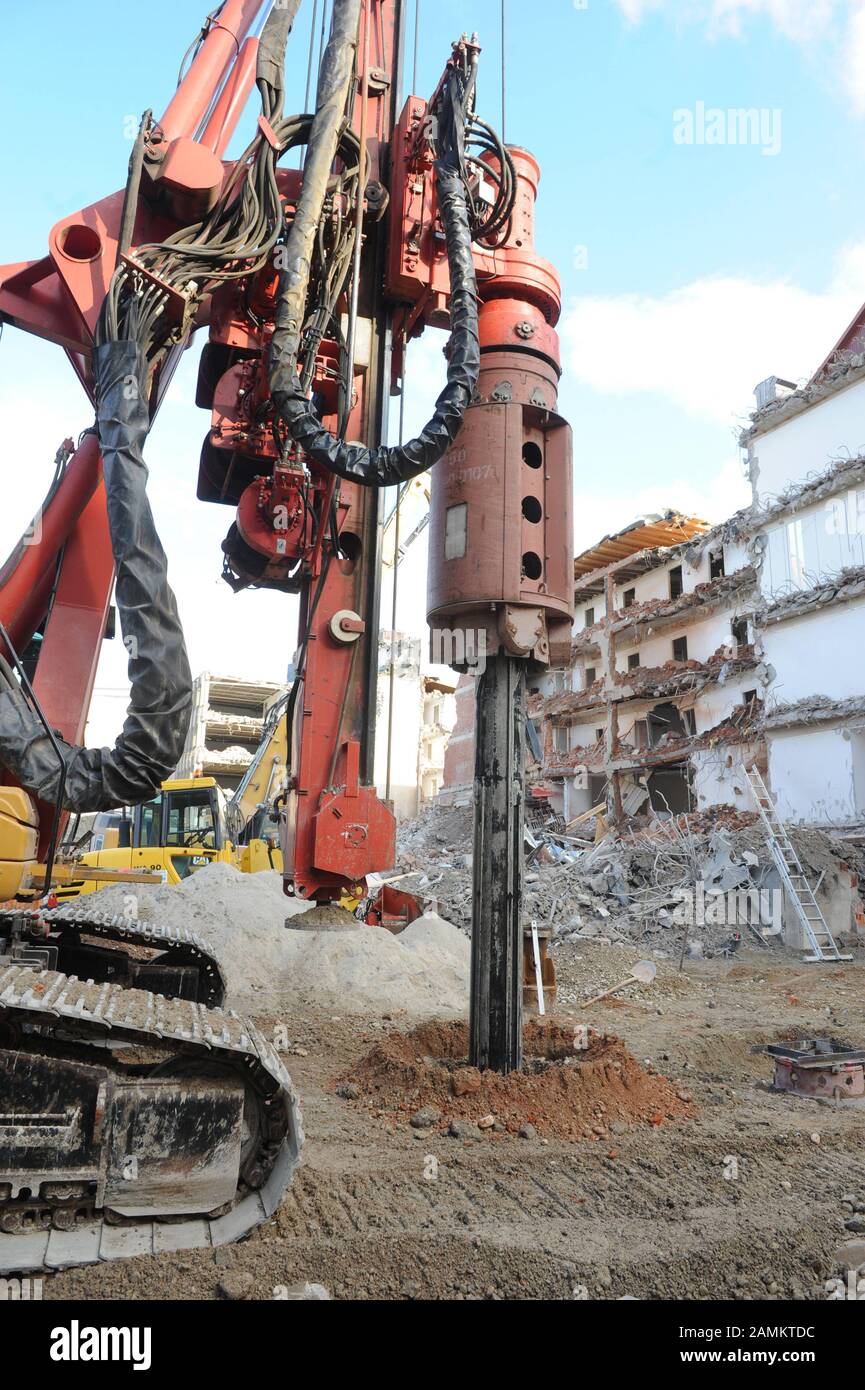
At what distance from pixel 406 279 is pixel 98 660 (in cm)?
276

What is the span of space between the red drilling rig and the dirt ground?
276 millimetres

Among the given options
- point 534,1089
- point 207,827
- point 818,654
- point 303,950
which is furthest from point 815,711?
point 534,1089

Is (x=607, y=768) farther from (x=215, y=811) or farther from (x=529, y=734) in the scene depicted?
(x=529, y=734)

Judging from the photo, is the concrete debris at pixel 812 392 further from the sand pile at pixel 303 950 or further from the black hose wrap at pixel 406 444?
the black hose wrap at pixel 406 444

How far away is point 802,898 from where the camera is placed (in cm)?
1645

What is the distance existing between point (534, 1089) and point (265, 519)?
136 inches

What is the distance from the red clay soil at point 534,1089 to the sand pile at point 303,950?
10.5 feet

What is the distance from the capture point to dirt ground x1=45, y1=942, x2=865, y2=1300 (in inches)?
116

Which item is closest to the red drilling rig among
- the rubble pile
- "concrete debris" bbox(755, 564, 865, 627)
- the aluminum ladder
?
the rubble pile

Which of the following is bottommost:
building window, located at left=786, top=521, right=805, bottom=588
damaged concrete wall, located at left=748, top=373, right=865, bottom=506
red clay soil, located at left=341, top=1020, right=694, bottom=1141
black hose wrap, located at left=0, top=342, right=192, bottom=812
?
red clay soil, located at left=341, top=1020, right=694, bottom=1141

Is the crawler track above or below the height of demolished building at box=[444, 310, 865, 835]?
below

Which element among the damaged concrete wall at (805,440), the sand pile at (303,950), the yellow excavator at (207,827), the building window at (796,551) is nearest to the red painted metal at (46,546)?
the sand pile at (303,950)

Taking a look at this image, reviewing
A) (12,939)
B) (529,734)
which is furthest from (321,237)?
(12,939)

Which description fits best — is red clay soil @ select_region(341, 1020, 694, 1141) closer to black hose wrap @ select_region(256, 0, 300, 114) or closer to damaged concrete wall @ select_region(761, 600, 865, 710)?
black hose wrap @ select_region(256, 0, 300, 114)
